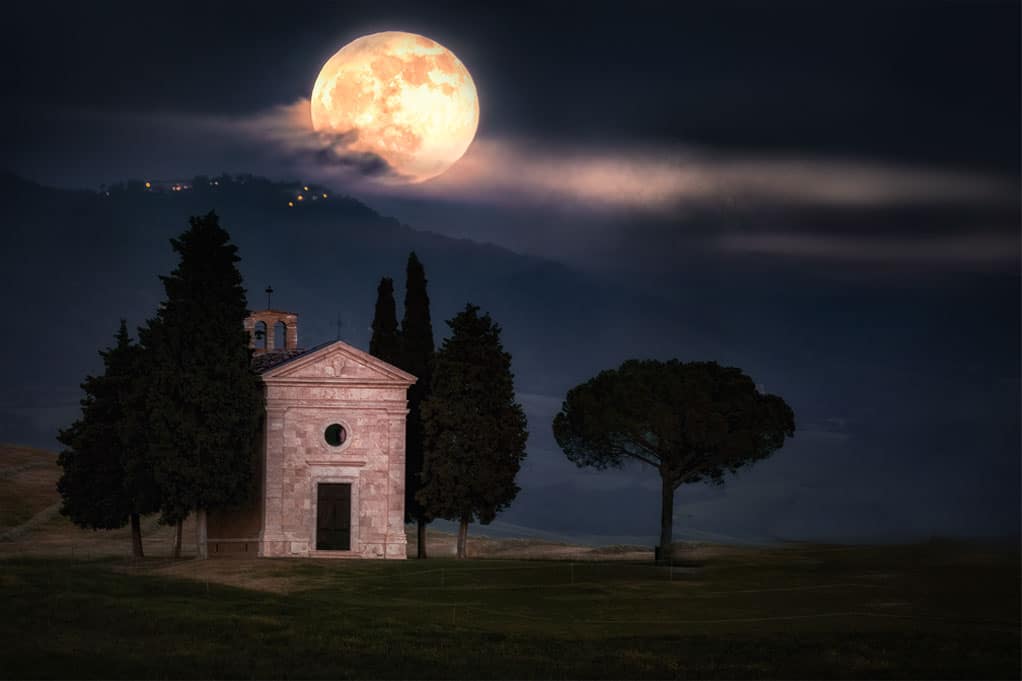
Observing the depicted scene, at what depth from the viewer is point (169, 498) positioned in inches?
2260

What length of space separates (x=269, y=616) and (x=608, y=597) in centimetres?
1230

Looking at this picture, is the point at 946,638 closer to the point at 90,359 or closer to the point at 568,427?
the point at 568,427

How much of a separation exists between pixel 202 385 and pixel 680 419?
22342 millimetres

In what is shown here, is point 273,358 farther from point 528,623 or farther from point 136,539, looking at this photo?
point 528,623

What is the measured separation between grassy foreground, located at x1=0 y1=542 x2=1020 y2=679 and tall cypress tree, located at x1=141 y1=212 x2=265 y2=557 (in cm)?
675

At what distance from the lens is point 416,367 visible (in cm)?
6681

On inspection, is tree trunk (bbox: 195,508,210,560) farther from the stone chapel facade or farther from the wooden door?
the wooden door

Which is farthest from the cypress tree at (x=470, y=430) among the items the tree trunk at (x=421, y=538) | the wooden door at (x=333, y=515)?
the wooden door at (x=333, y=515)

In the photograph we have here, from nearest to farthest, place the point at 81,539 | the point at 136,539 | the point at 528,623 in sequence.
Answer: the point at 528,623, the point at 136,539, the point at 81,539

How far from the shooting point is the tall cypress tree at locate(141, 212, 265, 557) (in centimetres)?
5697

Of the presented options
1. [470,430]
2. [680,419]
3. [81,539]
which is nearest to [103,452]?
[470,430]

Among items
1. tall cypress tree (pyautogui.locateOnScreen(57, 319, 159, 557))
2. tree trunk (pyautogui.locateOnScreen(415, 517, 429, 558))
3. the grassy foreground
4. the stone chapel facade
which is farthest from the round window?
the grassy foreground

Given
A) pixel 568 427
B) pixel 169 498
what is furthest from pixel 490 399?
pixel 169 498

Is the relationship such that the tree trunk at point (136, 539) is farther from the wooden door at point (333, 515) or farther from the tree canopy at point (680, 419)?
the tree canopy at point (680, 419)
